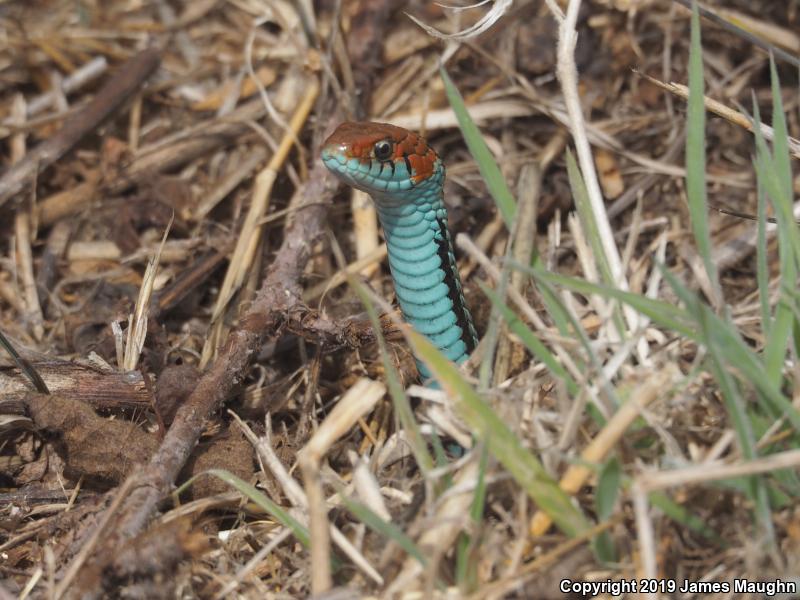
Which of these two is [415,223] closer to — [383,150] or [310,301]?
[383,150]

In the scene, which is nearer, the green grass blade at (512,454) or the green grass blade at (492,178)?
the green grass blade at (512,454)

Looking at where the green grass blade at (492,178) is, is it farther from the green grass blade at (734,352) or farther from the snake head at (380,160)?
the green grass blade at (734,352)

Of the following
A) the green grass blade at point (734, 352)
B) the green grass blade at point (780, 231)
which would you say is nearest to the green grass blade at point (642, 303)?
the green grass blade at point (734, 352)

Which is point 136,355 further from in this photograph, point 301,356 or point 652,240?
point 652,240

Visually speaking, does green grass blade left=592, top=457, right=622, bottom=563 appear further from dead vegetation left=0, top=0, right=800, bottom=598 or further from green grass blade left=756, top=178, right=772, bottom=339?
green grass blade left=756, top=178, right=772, bottom=339

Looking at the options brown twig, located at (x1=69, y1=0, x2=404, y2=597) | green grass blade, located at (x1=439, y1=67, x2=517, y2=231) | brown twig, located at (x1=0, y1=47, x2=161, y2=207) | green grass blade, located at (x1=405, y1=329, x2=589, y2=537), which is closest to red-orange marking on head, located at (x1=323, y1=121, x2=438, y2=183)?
green grass blade, located at (x1=439, y1=67, x2=517, y2=231)

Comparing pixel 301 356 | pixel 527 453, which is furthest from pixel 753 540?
pixel 301 356
